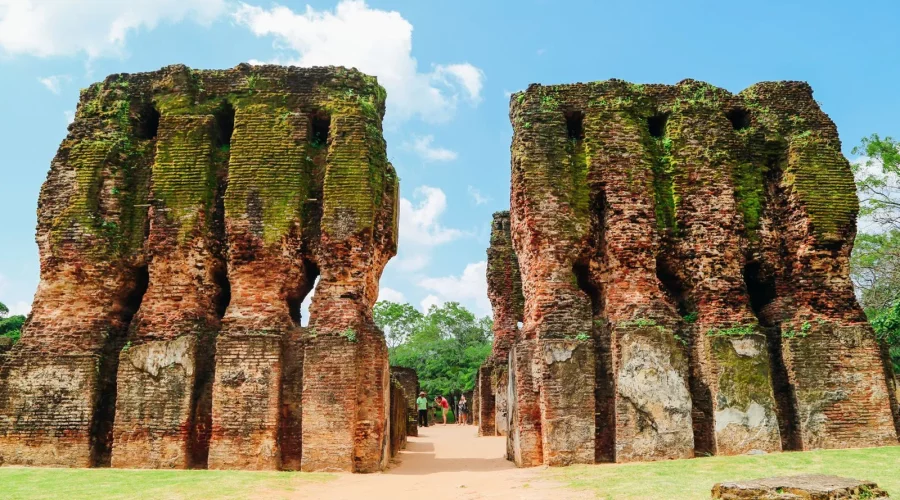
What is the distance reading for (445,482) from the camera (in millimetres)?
9438

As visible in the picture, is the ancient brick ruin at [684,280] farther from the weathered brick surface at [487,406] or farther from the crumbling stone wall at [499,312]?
the weathered brick surface at [487,406]

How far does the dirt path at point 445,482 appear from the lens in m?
7.99

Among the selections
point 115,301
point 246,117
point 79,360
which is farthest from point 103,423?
point 246,117

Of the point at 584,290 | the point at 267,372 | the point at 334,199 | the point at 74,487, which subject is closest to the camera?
the point at 74,487

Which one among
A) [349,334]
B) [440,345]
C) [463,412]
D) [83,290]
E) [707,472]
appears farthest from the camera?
[440,345]

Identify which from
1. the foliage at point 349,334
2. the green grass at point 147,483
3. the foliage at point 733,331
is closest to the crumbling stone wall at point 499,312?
the foliage at point 733,331

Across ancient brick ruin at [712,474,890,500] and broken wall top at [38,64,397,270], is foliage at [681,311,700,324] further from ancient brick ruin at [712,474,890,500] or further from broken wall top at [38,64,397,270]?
ancient brick ruin at [712,474,890,500]

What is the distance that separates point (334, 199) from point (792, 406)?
853 centimetres

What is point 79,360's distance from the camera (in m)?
10.8

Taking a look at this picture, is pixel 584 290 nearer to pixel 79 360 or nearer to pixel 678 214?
pixel 678 214

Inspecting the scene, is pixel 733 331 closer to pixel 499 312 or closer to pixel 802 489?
pixel 802 489

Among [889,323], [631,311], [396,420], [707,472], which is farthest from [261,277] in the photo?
[889,323]

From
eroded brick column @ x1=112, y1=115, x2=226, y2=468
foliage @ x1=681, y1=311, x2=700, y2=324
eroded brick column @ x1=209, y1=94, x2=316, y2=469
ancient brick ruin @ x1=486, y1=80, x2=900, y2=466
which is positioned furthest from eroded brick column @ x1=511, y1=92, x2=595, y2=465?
eroded brick column @ x1=112, y1=115, x2=226, y2=468

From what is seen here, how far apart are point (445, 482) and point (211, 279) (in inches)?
214
